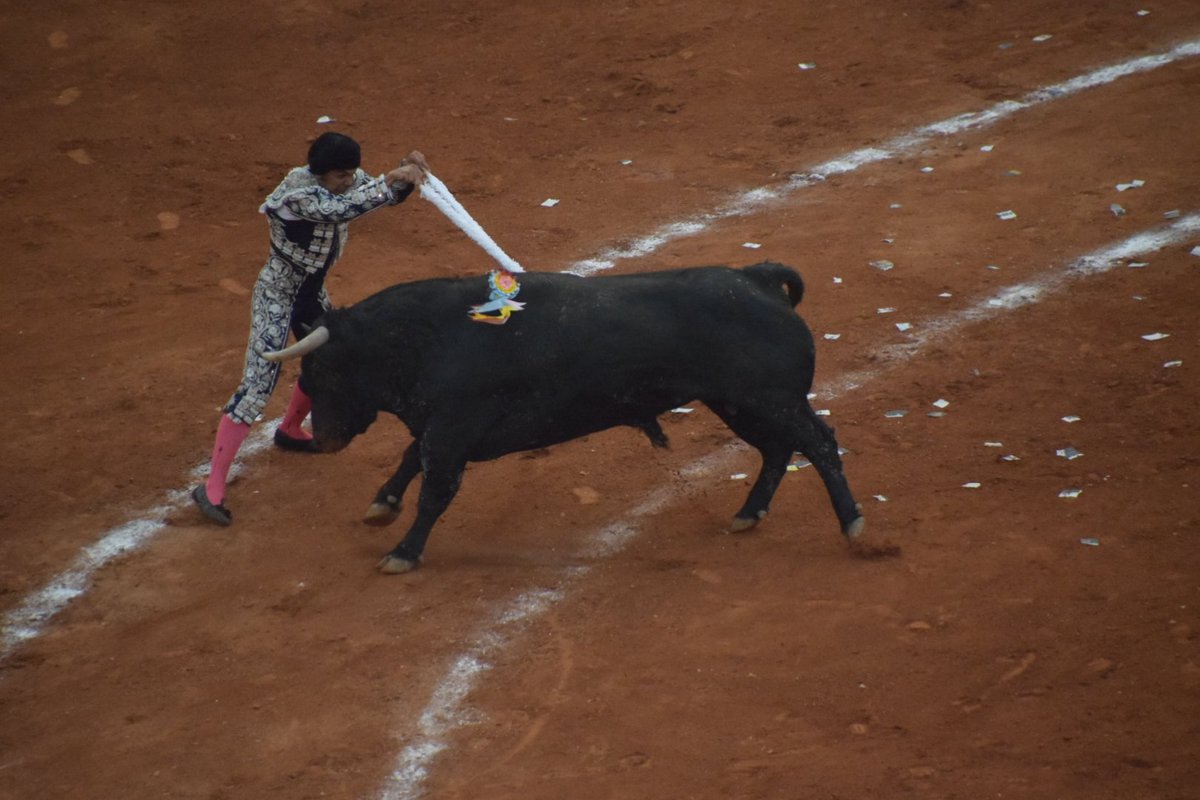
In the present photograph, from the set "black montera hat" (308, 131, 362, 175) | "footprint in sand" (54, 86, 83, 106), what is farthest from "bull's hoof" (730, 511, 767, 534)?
"footprint in sand" (54, 86, 83, 106)

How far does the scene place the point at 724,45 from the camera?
1472 centimetres

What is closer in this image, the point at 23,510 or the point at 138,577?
the point at 138,577

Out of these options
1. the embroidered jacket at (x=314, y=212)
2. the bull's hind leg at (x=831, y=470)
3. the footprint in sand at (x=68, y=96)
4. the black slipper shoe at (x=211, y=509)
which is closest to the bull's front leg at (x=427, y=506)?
the black slipper shoe at (x=211, y=509)

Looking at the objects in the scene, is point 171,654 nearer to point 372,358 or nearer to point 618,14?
point 372,358

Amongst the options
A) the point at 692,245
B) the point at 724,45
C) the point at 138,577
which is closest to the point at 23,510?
the point at 138,577

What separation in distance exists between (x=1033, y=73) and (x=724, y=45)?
2.97m

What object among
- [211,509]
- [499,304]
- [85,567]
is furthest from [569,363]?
[85,567]

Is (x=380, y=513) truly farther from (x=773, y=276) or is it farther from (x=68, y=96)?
(x=68, y=96)

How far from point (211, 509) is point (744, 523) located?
9.50 ft

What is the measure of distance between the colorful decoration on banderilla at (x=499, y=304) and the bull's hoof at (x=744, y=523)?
1596mm

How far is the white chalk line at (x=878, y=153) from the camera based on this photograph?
1121cm

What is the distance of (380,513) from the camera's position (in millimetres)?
7707

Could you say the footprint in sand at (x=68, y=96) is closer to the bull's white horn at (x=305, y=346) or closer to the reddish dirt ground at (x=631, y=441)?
the reddish dirt ground at (x=631, y=441)

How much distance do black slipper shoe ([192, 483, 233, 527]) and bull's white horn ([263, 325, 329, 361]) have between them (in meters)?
1.10
